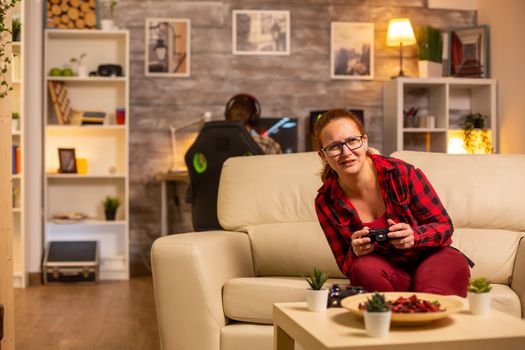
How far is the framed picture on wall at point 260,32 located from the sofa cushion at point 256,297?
11.6ft

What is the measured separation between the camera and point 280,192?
3.38 meters

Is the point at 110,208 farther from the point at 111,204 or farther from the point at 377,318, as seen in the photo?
the point at 377,318

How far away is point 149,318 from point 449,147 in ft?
10.0

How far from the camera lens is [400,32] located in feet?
19.6

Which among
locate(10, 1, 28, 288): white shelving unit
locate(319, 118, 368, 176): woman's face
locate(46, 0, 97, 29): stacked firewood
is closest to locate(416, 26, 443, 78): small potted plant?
locate(46, 0, 97, 29): stacked firewood

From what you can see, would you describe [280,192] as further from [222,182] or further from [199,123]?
[199,123]

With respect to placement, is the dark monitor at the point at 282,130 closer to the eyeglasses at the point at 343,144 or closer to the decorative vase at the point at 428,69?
the decorative vase at the point at 428,69

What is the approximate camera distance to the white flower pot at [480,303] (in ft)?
6.49

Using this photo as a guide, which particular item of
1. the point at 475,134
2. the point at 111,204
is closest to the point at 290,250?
the point at 111,204

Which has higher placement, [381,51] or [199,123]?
[381,51]

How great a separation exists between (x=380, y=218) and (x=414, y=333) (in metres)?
0.82

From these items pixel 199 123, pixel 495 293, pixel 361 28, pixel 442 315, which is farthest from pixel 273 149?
pixel 442 315

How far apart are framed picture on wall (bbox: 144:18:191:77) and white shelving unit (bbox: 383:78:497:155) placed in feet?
5.51

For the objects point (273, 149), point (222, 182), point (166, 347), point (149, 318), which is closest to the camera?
point (166, 347)
